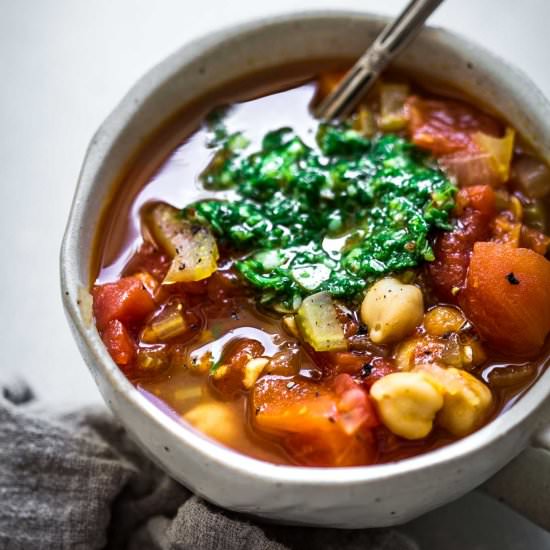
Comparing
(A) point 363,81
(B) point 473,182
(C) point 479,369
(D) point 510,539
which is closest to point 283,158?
(A) point 363,81

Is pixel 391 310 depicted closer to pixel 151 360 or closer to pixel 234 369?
pixel 234 369

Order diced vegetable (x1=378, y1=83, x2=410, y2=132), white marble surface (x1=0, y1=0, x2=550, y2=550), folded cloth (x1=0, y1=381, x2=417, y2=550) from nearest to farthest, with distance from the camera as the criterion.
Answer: folded cloth (x1=0, y1=381, x2=417, y2=550) → diced vegetable (x1=378, y1=83, x2=410, y2=132) → white marble surface (x1=0, y1=0, x2=550, y2=550)

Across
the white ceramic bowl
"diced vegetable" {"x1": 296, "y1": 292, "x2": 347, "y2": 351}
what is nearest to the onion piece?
the white ceramic bowl

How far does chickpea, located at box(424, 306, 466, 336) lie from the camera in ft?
8.05

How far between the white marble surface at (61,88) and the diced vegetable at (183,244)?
0.73 meters

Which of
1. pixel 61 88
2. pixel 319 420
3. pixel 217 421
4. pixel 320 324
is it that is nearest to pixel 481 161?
pixel 320 324

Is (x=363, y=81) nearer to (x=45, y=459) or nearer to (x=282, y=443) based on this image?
(x=282, y=443)

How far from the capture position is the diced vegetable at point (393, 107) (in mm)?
2883

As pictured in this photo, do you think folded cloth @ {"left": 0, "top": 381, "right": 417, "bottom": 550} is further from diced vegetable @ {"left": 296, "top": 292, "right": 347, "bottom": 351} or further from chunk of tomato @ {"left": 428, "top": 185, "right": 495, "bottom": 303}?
chunk of tomato @ {"left": 428, "top": 185, "right": 495, "bottom": 303}

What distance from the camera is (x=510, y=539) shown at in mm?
2785

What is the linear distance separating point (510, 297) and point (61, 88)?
2.17 m

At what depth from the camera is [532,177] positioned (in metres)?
2.74

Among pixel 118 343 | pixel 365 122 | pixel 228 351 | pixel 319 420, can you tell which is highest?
pixel 365 122

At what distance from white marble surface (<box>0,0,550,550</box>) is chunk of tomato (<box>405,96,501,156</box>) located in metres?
0.72
